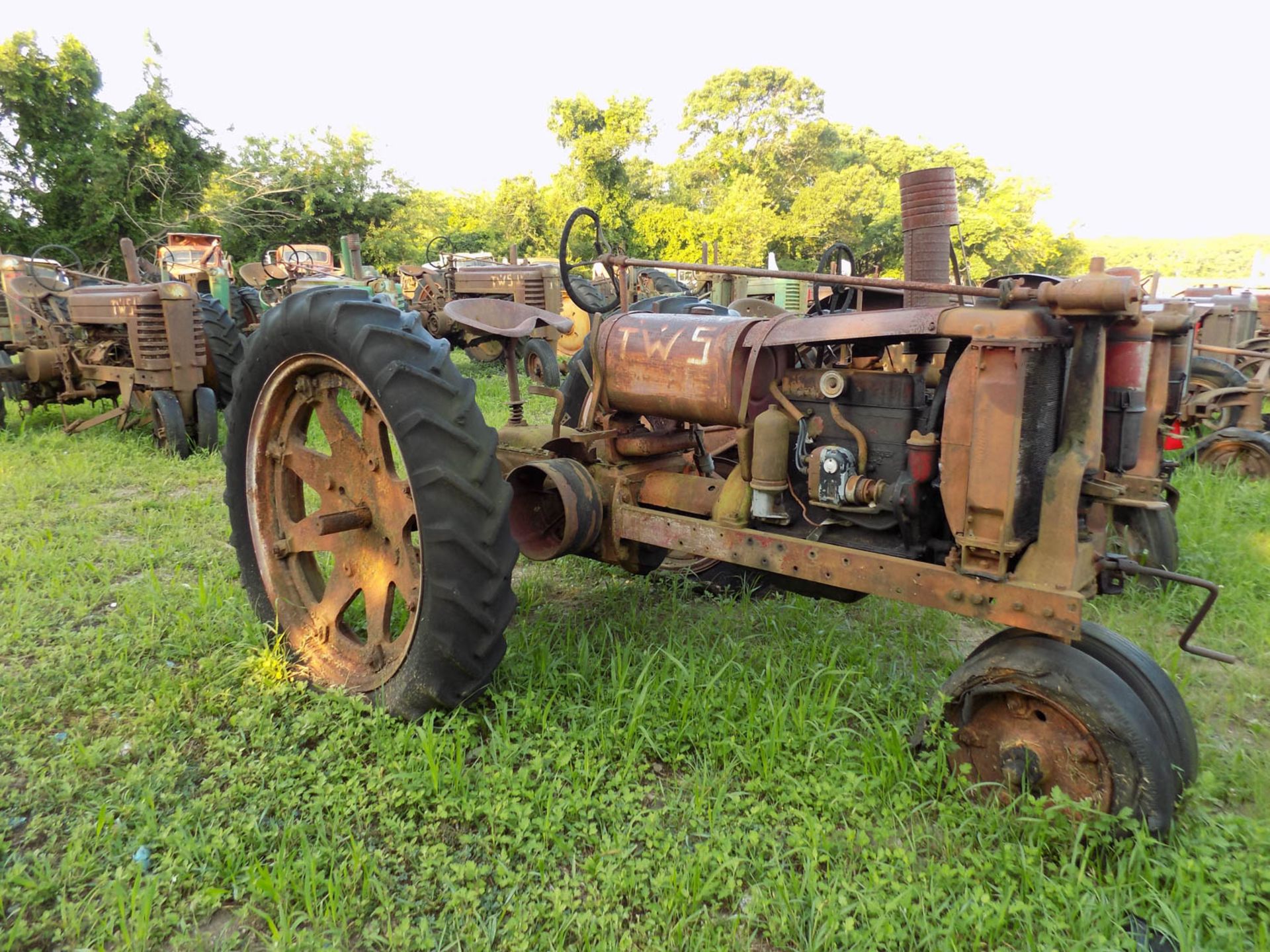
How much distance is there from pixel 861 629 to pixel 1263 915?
1657mm

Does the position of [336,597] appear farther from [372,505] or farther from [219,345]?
[219,345]

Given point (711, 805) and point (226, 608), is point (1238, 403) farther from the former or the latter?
point (226, 608)

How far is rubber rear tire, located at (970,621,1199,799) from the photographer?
1985mm

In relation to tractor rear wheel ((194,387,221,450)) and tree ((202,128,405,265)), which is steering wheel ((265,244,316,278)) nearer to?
tractor rear wheel ((194,387,221,450))

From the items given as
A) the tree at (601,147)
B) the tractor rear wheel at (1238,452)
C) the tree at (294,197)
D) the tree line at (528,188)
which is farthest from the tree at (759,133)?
the tractor rear wheel at (1238,452)

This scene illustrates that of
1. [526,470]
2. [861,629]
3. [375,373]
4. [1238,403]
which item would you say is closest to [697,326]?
[526,470]

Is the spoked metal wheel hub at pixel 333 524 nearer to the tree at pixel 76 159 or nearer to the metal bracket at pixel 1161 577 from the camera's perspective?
the metal bracket at pixel 1161 577

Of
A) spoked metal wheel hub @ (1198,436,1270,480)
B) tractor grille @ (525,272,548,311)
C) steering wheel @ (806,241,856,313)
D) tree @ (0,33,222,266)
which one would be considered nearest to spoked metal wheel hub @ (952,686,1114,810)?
steering wheel @ (806,241,856,313)

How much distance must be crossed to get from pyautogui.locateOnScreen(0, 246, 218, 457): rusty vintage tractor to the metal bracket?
664 cm

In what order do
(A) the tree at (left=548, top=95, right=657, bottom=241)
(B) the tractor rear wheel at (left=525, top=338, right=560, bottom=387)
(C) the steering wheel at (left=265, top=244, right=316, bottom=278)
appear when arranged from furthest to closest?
(A) the tree at (left=548, top=95, right=657, bottom=241) < (C) the steering wheel at (left=265, top=244, right=316, bottom=278) < (B) the tractor rear wheel at (left=525, top=338, right=560, bottom=387)

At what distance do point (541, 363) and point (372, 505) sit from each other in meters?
7.69

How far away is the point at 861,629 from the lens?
3293 millimetres

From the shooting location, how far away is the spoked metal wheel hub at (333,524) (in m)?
2.66

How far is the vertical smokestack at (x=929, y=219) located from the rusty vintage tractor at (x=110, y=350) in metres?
6.00
